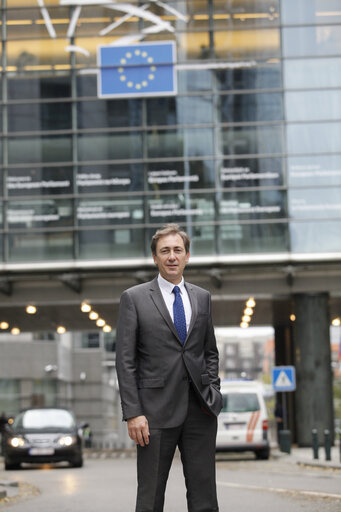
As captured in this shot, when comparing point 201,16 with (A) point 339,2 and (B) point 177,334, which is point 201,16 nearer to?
(A) point 339,2

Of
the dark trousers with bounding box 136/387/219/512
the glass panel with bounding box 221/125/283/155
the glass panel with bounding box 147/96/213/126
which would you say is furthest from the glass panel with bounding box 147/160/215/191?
Result: the dark trousers with bounding box 136/387/219/512

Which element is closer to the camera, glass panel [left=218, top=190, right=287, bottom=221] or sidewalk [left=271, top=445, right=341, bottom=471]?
sidewalk [left=271, top=445, right=341, bottom=471]

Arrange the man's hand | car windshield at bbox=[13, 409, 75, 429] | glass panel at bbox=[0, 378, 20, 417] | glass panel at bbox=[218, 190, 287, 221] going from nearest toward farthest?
the man's hand
car windshield at bbox=[13, 409, 75, 429]
glass panel at bbox=[218, 190, 287, 221]
glass panel at bbox=[0, 378, 20, 417]

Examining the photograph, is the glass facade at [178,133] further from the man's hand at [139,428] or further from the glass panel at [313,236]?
the man's hand at [139,428]

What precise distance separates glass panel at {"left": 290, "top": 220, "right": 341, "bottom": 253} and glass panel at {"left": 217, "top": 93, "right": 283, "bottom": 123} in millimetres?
3230

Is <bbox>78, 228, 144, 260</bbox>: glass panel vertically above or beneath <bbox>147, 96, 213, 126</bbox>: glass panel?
beneath

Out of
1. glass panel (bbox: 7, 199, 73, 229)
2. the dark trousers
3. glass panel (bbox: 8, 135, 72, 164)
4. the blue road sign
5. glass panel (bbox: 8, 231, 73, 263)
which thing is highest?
glass panel (bbox: 8, 135, 72, 164)

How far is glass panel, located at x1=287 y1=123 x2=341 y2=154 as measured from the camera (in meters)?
32.9

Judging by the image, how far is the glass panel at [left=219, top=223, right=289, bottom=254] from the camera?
3228 centimetres

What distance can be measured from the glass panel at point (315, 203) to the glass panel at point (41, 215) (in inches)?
247

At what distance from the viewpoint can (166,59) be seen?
3328cm

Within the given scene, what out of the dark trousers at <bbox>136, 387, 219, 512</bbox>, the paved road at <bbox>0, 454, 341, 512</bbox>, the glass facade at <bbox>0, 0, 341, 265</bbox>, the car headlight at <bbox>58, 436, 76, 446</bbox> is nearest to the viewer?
the dark trousers at <bbox>136, 387, 219, 512</bbox>

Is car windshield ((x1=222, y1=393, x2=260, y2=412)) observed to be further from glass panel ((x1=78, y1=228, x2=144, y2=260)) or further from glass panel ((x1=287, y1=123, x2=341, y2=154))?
glass panel ((x1=287, y1=123, x2=341, y2=154))

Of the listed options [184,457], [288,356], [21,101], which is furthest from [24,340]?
[184,457]
